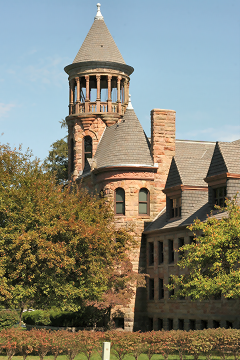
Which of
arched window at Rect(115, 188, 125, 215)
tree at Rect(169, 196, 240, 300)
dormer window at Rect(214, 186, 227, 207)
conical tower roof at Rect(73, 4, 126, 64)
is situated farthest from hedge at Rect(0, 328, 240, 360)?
conical tower roof at Rect(73, 4, 126, 64)

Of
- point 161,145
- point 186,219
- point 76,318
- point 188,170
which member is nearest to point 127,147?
point 161,145

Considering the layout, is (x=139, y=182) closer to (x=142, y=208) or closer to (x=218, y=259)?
(x=142, y=208)

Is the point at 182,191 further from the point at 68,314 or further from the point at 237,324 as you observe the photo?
the point at 68,314

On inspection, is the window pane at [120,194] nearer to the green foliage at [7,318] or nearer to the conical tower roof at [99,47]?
the green foliage at [7,318]

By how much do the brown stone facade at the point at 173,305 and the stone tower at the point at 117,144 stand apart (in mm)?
1108

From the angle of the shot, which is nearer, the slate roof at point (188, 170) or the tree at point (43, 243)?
the tree at point (43, 243)

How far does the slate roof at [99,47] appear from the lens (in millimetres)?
53594

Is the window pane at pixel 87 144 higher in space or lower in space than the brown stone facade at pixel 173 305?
higher

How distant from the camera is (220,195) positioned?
126 feet

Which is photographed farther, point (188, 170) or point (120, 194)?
point (120, 194)

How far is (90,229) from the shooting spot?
114 feet

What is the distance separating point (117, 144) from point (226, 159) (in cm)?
1241

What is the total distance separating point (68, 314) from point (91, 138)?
1564 cm

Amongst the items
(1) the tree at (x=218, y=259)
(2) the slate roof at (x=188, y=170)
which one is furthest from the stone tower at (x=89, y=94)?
(1) the tree at (x=218, y=259)
